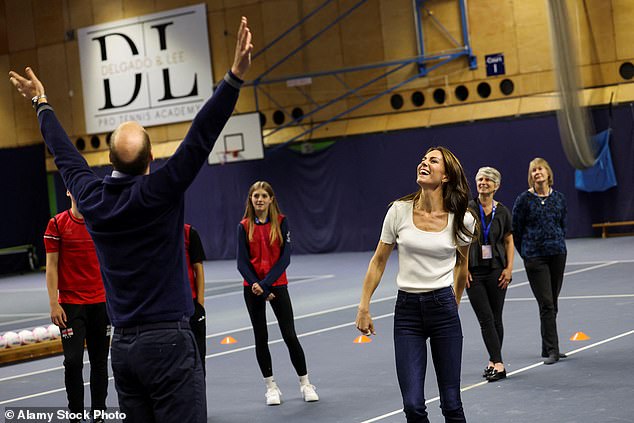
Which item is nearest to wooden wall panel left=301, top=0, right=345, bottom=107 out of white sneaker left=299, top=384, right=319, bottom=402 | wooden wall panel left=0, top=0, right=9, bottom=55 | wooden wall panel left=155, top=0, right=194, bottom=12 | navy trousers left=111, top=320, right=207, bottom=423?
wooden wall panel left=155, top=0, right=194, bottom=12

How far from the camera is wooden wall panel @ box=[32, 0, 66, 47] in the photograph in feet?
103

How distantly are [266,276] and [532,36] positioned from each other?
1706 centimetres

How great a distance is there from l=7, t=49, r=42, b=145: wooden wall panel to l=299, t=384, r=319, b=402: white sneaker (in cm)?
2628

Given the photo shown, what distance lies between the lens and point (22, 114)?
3259 cm

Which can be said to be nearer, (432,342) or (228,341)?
(432,342)

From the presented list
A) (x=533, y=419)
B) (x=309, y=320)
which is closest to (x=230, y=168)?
(x=309, y=320)

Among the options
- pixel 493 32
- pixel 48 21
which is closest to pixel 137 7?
pixel 48 21

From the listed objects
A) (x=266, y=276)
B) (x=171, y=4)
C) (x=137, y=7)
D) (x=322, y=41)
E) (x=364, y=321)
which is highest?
(x=137, y=7)

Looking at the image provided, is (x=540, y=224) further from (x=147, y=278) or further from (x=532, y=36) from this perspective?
(x=532, y=36)

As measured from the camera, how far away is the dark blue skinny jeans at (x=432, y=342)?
5168 millimetres

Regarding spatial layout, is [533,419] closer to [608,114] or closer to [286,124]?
[608,114]

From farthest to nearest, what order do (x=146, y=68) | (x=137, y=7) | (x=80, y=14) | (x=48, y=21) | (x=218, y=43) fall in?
(x=48, y=21) → (x=80, y=14) → (x=137, y=7) → (x=146, y=68) → (x=218, y=43)

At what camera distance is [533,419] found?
6.66 m

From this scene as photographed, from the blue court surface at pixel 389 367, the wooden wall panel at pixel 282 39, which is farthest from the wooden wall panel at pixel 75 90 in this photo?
the blue court surface at pixel 389 367
